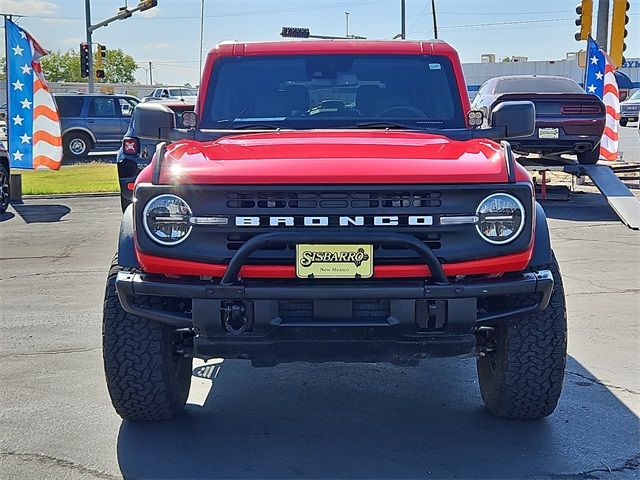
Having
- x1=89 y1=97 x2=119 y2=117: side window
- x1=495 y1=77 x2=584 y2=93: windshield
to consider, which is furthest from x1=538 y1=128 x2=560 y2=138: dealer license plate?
x1=89 y1=97 x2=119 y2=117: side window

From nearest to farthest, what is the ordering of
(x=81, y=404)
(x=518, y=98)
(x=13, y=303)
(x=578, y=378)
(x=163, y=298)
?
(x=163, y=298) < (x=81, y=404) < (x=578, y=378) < (x=13, y=303) < (x=518, y=98)

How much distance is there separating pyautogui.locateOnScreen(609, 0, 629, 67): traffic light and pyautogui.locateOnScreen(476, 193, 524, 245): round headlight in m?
17.6

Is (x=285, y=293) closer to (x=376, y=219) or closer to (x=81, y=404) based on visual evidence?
(x=376, y=219)

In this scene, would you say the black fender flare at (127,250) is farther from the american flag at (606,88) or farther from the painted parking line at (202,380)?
the american flag at (606,88)

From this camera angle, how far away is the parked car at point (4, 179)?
41.2ft

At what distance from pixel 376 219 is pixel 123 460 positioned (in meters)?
1.59

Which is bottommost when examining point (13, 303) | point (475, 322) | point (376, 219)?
point (13, 303)

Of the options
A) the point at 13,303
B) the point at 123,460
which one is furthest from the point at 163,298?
the point at 13,303

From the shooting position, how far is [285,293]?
3441mm

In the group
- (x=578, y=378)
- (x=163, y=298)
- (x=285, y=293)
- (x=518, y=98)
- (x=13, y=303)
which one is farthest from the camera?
(x=518, y=98)

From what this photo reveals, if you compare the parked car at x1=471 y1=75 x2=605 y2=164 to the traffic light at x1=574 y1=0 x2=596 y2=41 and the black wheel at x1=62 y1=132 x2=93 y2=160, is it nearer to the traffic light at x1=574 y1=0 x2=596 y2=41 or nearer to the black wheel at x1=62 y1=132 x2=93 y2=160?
the traffic light at x1=574 y1=0 x2=596 y2=41

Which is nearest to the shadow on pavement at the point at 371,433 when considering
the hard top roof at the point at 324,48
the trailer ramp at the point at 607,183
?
the hard top roof at the point at 324,48

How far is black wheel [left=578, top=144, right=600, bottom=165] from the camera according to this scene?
12.9 metres

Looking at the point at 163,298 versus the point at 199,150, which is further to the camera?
the point at 199,150
